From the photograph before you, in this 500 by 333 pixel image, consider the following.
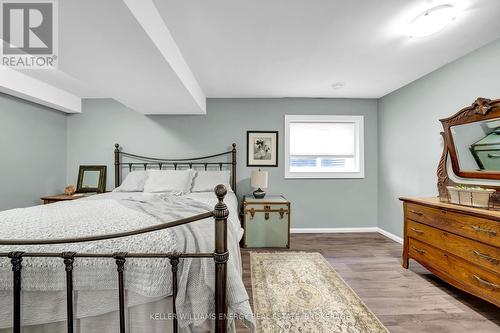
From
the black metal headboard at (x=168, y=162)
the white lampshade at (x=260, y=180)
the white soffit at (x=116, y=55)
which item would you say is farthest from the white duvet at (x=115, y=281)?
the black metal headboard at (x=168, y=162)

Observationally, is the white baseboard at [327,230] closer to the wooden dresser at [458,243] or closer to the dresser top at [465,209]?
the wooden dresser at [458,243]

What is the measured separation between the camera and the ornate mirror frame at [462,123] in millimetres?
2137

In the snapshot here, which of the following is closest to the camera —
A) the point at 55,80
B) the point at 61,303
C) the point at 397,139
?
the point at 61,303

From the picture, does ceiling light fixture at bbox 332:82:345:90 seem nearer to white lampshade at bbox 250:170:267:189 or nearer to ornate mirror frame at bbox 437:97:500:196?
ornate mirror frame at bbox 437:97:500:196

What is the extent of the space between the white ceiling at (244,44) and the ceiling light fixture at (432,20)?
0.05 m

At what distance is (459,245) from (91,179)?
16.1 feet

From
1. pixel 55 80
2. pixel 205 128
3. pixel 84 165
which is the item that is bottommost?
pixel 84 165

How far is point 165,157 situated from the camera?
3.88 meters

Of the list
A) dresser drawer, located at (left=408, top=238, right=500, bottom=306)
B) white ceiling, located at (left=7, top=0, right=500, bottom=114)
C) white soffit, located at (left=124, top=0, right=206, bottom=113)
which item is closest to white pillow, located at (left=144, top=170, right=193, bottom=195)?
white ceiling, located at (left=7, top=0, right=500, bottom=114)

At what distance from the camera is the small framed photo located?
12.7 feet

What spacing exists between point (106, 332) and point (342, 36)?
276 cm

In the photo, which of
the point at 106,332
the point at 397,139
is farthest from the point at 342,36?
the point at 106,332

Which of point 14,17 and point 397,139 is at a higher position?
point 14,17

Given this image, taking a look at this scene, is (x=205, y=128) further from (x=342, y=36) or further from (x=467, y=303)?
(x=467, y=303)
